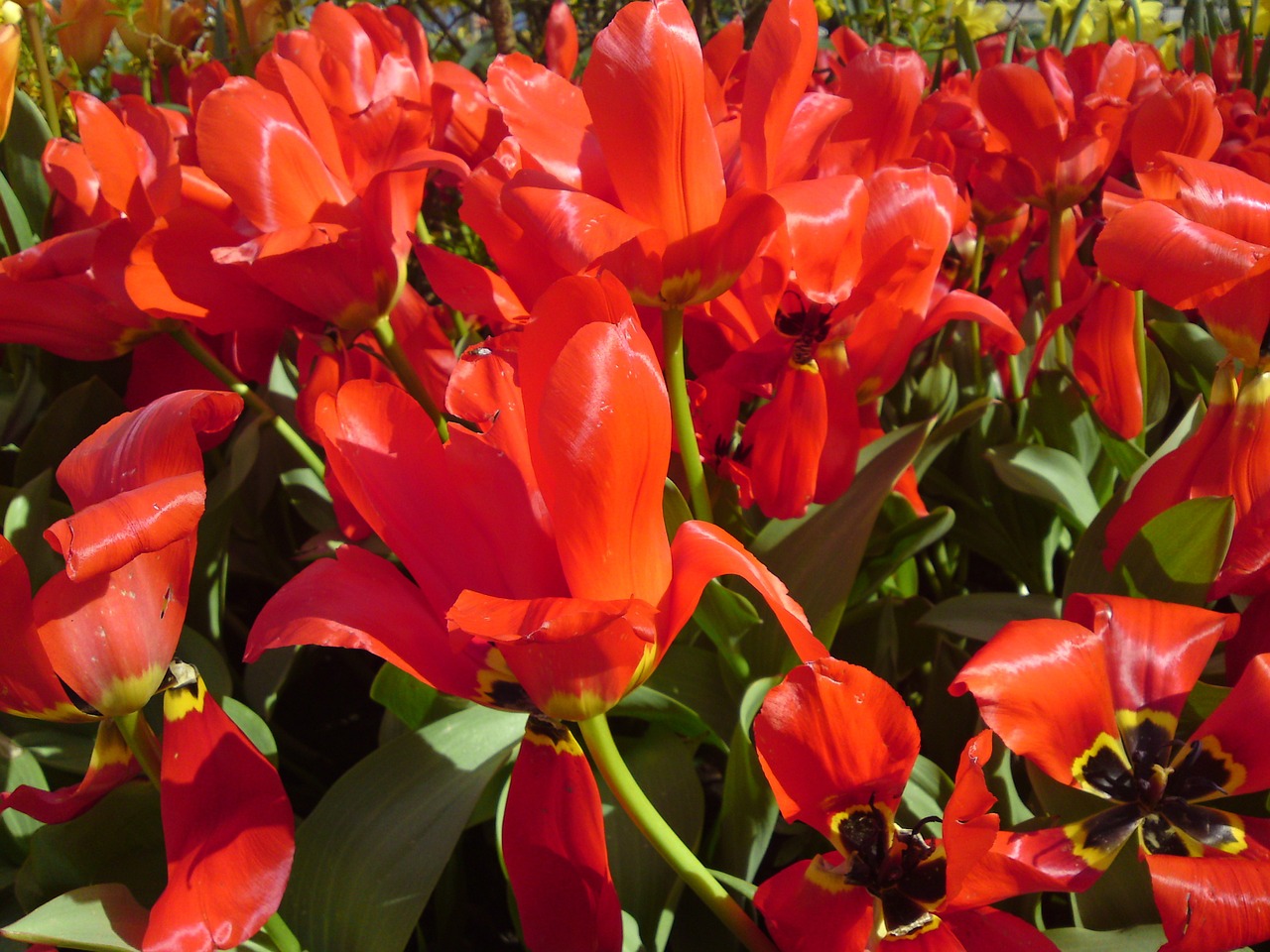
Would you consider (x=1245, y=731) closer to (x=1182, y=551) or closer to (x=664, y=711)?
(x=1182, y=551)

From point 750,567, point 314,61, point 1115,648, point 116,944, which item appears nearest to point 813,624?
point 1115,648

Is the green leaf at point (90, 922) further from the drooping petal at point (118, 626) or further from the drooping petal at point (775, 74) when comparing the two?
the drooping petal at point (775, 74)

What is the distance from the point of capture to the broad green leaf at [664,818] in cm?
69

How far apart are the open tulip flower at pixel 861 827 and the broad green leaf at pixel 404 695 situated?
309 millimetres

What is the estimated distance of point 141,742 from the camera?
52cm

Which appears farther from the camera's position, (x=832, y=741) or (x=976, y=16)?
(x=976, y=16)

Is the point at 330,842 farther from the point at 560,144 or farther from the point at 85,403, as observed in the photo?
the point at 85,403

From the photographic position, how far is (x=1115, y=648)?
0.56 meters

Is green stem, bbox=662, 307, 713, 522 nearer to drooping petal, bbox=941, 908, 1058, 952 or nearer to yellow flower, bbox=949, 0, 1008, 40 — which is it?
drooping petal, bbox=941, 908, 1058, 952

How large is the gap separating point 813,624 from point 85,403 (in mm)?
732

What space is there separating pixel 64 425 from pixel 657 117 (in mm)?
728

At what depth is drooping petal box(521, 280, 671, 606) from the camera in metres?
0.39

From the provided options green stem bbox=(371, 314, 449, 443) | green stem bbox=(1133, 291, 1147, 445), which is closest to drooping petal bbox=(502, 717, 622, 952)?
green stem bbox=(371, 314, 449, 443)

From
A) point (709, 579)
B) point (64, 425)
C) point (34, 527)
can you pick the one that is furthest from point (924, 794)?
point (64, 425)
